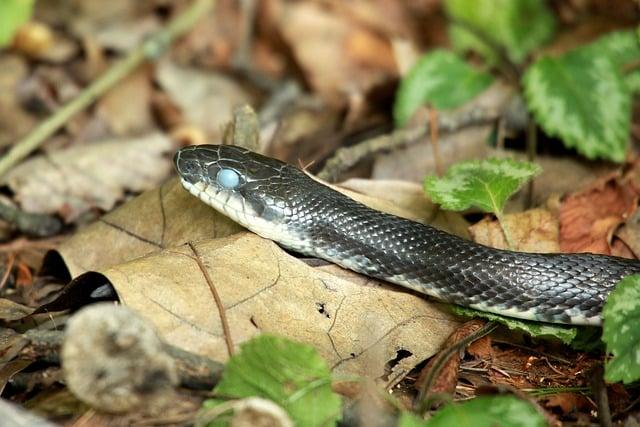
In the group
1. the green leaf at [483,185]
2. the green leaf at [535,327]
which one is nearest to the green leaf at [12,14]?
the green leaf at [483,185]

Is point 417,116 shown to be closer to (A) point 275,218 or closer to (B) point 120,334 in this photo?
(A) point 275,218

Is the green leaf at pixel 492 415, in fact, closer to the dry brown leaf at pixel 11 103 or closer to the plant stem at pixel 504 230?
the plant stem at pixel 504 230

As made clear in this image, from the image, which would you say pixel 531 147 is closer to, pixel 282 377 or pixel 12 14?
pixel 282 377

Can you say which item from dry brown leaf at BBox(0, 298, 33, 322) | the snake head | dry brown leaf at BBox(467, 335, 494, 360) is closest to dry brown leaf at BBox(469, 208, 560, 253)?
dry brown leaf at BBox(467, 335, 494, 360)

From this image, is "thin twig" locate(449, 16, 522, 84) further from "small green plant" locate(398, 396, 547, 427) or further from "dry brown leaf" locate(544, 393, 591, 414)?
"small green plant" locate(398, 396, 547, 427)

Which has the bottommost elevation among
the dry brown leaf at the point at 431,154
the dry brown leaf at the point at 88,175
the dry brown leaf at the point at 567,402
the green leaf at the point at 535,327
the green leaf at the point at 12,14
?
the dry brown leaf at the point at 567,402
